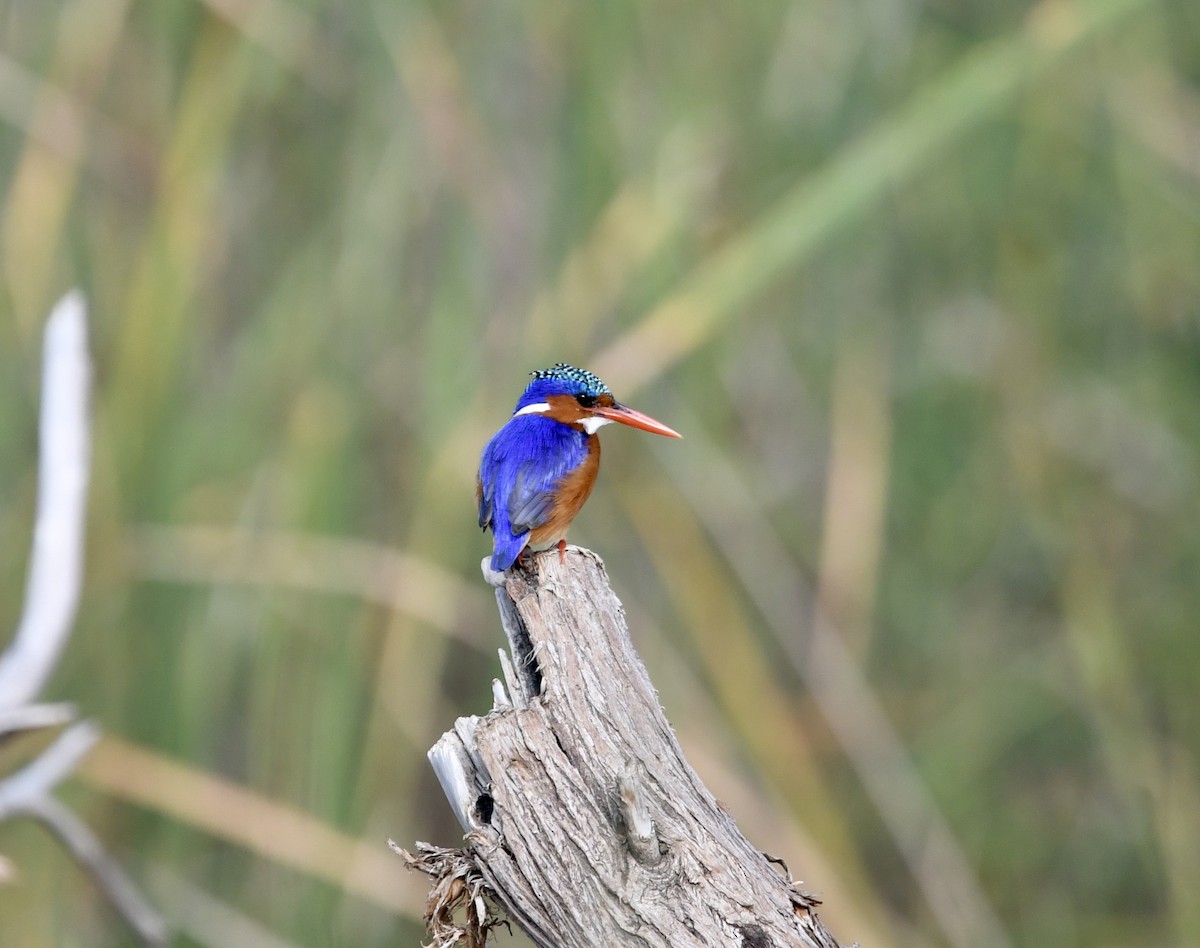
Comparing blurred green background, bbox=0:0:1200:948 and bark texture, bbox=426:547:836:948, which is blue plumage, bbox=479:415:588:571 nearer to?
bark texture, bbox=426:547:836:948

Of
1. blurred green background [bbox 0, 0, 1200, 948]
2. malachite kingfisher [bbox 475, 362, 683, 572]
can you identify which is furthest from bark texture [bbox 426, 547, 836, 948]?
blurred green background [bbox 0, 0, 1200, 948]

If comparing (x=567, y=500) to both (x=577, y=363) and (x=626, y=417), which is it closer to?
(x=626, y=417)

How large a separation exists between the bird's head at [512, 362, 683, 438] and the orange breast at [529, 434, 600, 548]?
0.05 metres

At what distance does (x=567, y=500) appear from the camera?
5.65 feet

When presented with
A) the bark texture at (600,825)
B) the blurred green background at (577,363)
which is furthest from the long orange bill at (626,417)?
the bark texture at (600,825)

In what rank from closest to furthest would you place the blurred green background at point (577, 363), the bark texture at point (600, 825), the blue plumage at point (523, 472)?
1. the bark texture at point (600, 825)
2. the blue plumage at point (523, 472)
3. the blurred green background at point (577, 363)

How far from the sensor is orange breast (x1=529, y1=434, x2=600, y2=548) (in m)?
1.68

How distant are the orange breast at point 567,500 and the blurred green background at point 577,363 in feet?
2.18

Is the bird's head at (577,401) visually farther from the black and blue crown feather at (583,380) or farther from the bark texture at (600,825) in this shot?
the bark texture at (600,825)

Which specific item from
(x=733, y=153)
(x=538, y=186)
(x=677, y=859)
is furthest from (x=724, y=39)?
(x=677, y=859)

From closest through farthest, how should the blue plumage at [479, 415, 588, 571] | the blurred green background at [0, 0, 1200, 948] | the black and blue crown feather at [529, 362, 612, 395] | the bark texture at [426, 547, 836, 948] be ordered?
1. the bark texture at [426, 547, 836, 948]
2. the blue plumage at [479, 415, 588, 571]
3. the black and blue crown feather at [529, 362, 612, 395]
4. the blurred green background at [0, 0, 1200, 948]

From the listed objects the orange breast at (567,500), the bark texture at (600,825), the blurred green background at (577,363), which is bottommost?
the bark texture at (600,825)

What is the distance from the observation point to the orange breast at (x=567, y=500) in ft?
5.52

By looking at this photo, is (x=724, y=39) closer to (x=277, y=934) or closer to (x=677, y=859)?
(x=277, y=934)
